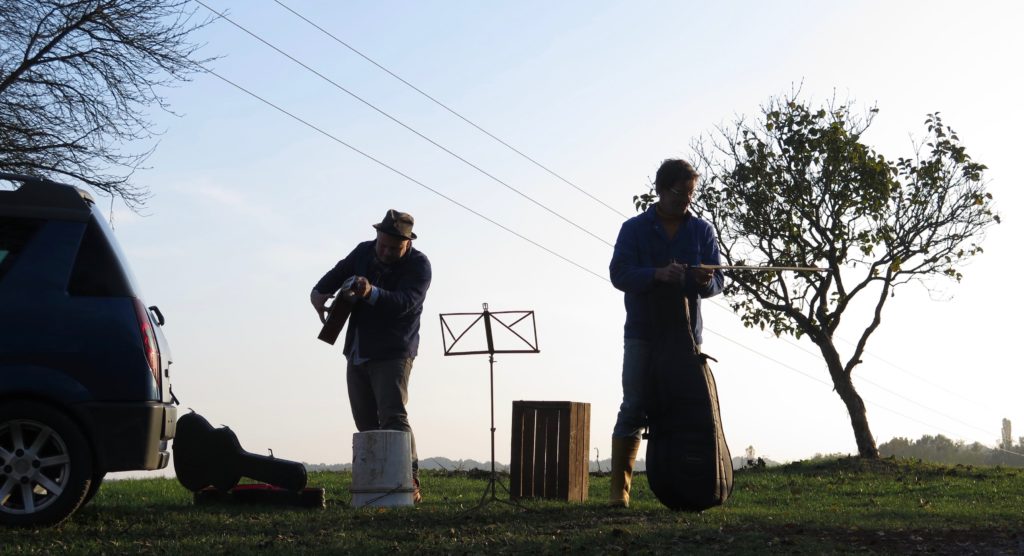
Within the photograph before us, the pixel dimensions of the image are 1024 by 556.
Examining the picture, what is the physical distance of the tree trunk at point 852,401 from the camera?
22719 mm

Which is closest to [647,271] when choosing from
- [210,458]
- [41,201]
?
[210,458]

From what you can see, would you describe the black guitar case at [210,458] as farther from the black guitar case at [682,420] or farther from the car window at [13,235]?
the black guitar case at [682,420]

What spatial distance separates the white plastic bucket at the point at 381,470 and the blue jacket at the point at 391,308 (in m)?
0.66

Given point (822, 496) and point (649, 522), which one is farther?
point (822, 496)

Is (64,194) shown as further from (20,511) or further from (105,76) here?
(105,76)

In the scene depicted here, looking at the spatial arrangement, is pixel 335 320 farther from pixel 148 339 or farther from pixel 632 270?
pixel 632 270

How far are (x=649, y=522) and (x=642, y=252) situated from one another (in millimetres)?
2156

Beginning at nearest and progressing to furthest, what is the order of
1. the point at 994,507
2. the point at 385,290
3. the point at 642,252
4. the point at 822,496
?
1. the point at 642,252
2. the point at 385,290
3. the point at 994,507
4. the point at 822,496

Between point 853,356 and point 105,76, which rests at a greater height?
point 105,76

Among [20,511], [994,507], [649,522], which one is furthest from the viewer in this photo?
[994,507]

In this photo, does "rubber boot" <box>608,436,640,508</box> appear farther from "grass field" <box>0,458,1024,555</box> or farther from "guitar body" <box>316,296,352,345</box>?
"guitar body" <box>316,296,352,345</box>

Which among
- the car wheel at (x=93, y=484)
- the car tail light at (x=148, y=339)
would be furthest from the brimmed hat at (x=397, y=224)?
the car wheel at (x=93, y=484)

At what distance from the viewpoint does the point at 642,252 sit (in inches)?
349

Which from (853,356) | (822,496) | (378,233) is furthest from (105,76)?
(853,356)
